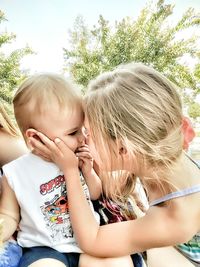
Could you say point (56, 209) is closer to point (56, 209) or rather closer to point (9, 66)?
point (56, 209)

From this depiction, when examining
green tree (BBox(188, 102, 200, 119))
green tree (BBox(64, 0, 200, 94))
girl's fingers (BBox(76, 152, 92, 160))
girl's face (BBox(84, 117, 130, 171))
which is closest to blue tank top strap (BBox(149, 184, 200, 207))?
girl's face (BBox(84, 117, 130, 171))

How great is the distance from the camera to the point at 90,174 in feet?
4.05

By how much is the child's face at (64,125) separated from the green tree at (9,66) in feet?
29.7

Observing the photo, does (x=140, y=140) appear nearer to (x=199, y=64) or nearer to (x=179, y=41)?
(x=199, y=64)

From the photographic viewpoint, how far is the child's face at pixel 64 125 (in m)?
1.11

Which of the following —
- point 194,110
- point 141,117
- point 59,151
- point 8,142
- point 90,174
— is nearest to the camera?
point 141,117

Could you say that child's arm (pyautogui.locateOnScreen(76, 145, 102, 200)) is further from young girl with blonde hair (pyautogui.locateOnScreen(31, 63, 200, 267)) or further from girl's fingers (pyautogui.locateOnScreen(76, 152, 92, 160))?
young girl with blonde hair (pyautogui.locateOnScreen(31, 63, 200, 267))

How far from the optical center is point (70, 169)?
1.10 m

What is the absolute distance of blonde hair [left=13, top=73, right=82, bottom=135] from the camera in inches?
43.6

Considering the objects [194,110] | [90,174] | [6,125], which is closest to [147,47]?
[194,110]

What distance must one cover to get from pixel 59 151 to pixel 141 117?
290 mm

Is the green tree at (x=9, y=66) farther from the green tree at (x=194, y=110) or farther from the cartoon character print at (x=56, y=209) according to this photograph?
the cartoon character print at (x=56, y=209)

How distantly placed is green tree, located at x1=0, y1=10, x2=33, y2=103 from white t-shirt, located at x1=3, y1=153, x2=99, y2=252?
9.01m

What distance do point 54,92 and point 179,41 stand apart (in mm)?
9854
